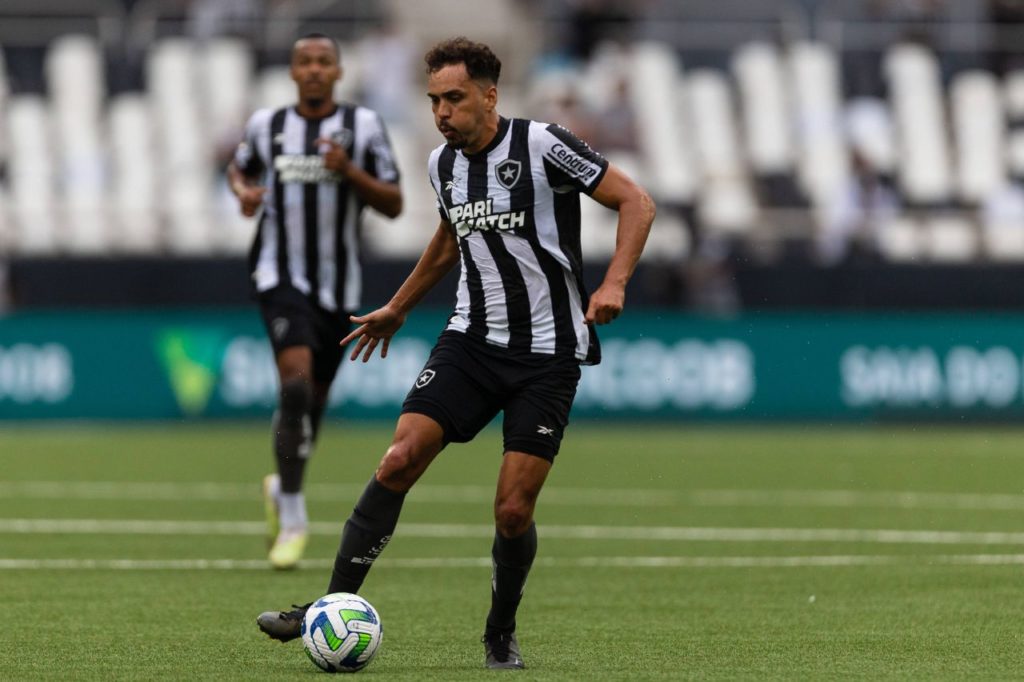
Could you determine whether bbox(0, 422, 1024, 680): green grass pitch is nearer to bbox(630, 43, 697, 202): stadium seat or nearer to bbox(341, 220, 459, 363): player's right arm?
bbox(341, 220, 459, 363): player's right arm

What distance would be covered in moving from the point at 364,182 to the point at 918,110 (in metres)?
17.2

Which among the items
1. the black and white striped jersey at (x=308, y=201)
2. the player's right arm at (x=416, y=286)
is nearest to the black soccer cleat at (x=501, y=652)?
the player's right arm at (x=416, y=286)

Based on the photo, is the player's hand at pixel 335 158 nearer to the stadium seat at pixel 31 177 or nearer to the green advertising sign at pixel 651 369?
the green advertising sign at pixel 651 369

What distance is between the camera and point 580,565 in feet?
32.5

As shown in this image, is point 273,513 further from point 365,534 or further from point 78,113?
point 78,113

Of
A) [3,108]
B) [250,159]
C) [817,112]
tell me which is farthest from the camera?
[817,112]

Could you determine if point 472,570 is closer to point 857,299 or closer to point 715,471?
point 715,471

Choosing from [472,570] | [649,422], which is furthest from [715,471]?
[472,570]

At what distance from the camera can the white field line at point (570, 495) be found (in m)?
13.2

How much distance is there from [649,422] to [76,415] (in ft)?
19.0

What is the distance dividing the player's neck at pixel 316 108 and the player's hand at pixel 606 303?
167 inches

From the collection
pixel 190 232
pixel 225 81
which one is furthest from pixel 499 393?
pixel 225 81

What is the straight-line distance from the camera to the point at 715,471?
15.7m

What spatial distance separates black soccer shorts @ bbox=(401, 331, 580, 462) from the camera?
22.4 feet
